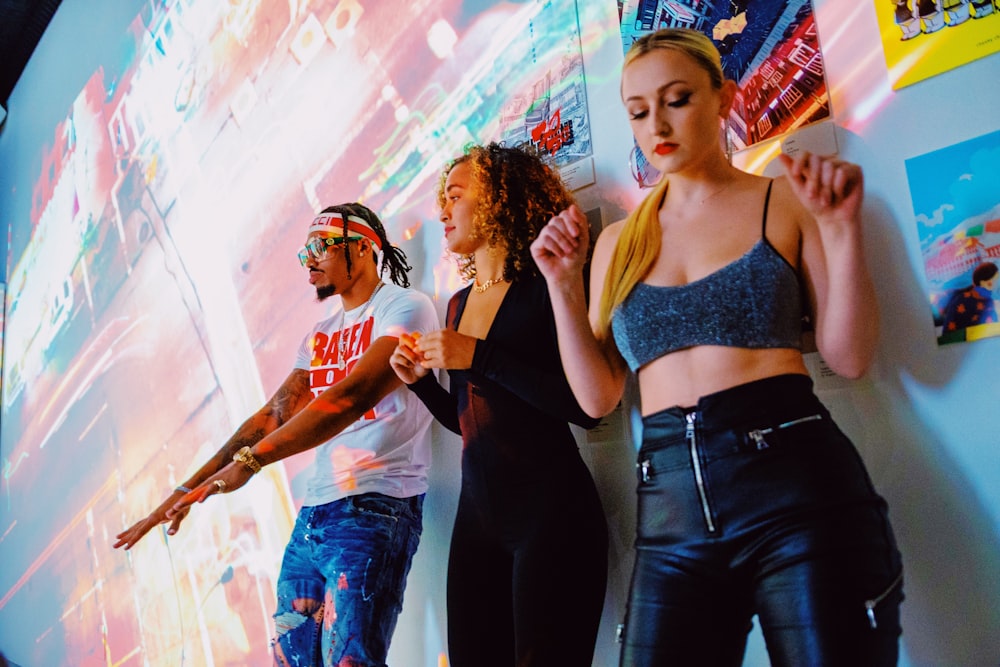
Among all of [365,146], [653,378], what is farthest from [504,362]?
[365,146]

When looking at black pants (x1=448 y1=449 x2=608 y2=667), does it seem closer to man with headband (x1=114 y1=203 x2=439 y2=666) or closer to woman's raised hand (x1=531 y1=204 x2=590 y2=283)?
man with headband (x1=114 y1=203 x2=439 y2=666)

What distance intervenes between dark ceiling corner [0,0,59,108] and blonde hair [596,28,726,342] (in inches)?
213

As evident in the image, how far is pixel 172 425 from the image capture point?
11.0ft

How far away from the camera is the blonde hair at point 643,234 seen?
1.31 metres

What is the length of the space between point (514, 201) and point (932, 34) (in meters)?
0.88

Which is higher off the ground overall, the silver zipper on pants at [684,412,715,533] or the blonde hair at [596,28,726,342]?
the blonde hair at [596,28,726,342]

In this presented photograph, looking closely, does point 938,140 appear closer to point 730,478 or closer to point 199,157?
point 730,478

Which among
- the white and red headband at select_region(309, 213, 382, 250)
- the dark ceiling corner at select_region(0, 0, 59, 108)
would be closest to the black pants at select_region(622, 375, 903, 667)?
the white and red headband at select_region(309, 213, 382, 250)

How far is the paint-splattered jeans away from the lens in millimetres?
1769

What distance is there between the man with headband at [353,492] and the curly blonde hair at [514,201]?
13.0 inches

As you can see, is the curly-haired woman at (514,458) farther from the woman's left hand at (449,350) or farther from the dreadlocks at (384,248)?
the dreadlocks at (384,248)

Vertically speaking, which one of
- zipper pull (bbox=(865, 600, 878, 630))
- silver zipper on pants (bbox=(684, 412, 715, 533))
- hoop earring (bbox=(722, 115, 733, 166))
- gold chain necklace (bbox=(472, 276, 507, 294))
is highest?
hoop earring (bbox=(722, 115, 733, 166))

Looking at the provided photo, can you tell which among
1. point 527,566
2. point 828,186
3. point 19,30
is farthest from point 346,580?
point 19,30

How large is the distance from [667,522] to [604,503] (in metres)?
0.57
